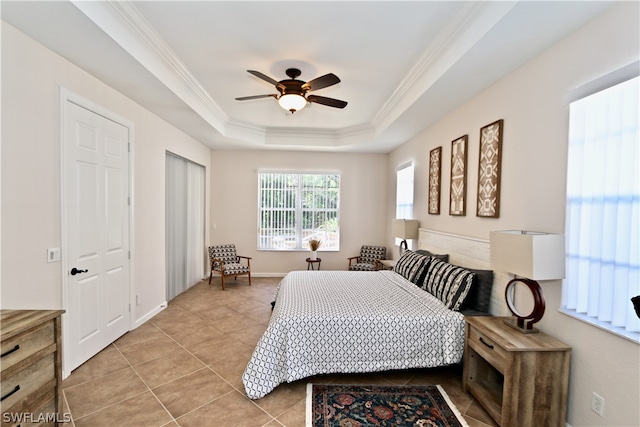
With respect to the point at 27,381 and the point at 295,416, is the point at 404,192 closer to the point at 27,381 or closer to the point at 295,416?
the point at 295,416

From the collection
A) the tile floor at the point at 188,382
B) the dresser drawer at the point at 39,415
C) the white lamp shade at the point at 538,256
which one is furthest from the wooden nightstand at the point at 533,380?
the dresser drawer at the point at 39,415

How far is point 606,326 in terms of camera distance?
1681mm

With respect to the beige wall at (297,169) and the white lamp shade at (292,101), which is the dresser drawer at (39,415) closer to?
the white lamp shade at (292,101)

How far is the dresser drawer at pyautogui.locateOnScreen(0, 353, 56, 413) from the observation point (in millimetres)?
1479

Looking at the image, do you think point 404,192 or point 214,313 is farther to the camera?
point 404,192

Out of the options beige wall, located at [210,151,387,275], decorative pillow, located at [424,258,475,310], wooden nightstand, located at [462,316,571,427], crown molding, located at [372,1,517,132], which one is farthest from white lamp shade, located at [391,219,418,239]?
wooden nightstand, located at [462,316,571,427]

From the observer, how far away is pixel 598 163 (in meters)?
1.77

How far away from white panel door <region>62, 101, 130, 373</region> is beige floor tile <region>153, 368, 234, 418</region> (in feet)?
3.18

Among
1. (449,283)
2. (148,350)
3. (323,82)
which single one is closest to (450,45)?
(323,82)

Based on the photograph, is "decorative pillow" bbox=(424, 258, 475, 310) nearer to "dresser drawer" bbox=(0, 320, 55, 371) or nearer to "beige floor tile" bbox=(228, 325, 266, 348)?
"beige floor tile" bbox=(228, 325, 266, 348)

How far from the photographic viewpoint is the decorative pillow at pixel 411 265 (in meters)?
3.48

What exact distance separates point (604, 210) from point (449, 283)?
52.7 inches

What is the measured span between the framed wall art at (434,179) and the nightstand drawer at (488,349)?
6.40 feet

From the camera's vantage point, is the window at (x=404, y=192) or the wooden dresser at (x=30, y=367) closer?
the wooden dresser at (x=30, y=367)
